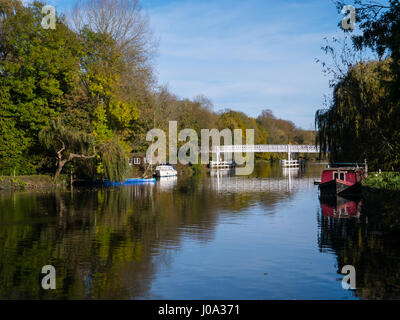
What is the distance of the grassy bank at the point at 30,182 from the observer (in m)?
41.1

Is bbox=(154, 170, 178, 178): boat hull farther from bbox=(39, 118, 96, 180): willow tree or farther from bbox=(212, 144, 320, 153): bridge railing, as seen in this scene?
bbox=(212, 144, 320, 153): bridge railing

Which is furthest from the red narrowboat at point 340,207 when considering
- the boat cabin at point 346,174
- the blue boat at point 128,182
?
the blue boat at point 128,182

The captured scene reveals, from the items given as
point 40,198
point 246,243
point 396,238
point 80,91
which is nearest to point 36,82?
point 80,91

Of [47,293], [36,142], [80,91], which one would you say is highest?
[80,91]

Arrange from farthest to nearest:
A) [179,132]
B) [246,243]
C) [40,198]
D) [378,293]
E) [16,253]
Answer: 1. [179,132]
2. [40,198]
3. [246,243]
4. [16,253]
5. [378,293]

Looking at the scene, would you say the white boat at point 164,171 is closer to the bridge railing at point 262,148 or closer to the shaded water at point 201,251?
the bridge railing at point 262,148

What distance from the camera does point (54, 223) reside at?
70.2 ft

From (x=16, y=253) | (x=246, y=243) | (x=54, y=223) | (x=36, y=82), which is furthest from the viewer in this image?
(x=36, y=82)

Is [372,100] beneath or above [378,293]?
above

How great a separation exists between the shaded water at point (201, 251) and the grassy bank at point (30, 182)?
46.4 feet

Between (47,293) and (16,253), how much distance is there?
504cm

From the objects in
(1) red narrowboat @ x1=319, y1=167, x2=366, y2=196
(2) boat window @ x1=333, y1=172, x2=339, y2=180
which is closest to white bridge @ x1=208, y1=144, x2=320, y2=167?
(2) boat window @ x1=333, y1=172, x2=339, y2=180

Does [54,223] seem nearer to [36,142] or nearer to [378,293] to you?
[378,293]

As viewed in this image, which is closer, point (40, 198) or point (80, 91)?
point (40, 198)
